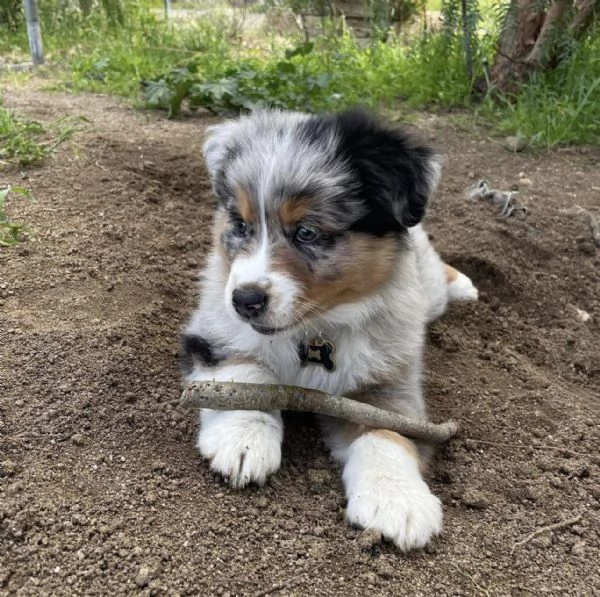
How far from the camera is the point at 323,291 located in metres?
2.73

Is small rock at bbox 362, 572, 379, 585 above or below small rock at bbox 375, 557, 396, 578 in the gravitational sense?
above

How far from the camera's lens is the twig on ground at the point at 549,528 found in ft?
7.59

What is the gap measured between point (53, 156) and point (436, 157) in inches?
118

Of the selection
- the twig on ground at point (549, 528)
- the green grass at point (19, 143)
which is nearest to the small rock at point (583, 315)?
the twig on ground at point (549, 528)

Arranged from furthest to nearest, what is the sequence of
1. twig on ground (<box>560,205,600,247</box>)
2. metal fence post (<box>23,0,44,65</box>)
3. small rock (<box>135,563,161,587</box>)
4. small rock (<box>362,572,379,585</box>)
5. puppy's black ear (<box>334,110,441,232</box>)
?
metal fence post (<box>23,0,44,65</box>) → twig on ground (<box>560,205,600,247</box>) → puppy's black ear (<box>334,110,441,232</box>) → small rock (<box>362,572,379,585</box>) → small rock (<box>135,563,161,587</box>)

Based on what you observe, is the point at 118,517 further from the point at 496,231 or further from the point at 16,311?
the point at 496,231

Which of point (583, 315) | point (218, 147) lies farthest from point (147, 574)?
point (583, 315)

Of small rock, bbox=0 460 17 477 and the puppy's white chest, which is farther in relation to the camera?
the puppy's white chest

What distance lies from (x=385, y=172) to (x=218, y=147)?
3.31 ft

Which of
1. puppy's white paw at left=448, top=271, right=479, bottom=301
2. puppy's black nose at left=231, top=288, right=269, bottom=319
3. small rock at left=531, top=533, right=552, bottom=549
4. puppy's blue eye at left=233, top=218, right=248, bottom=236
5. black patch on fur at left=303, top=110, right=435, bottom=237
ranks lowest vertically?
puppy's white paw at left=448, top=271, right=479, bottom=301

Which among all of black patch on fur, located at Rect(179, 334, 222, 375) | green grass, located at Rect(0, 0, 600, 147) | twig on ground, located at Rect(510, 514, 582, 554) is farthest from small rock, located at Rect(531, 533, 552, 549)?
green grass, located at Rect(0, 0, 600, 147)

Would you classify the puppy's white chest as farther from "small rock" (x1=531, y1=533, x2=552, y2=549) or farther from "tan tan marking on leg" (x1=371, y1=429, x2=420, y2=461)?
"small rock" (x1=531, y1=533, x2=552, y2=549)

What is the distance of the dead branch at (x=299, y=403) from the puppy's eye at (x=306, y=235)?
0.61m

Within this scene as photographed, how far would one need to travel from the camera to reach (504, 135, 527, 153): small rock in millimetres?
6340
